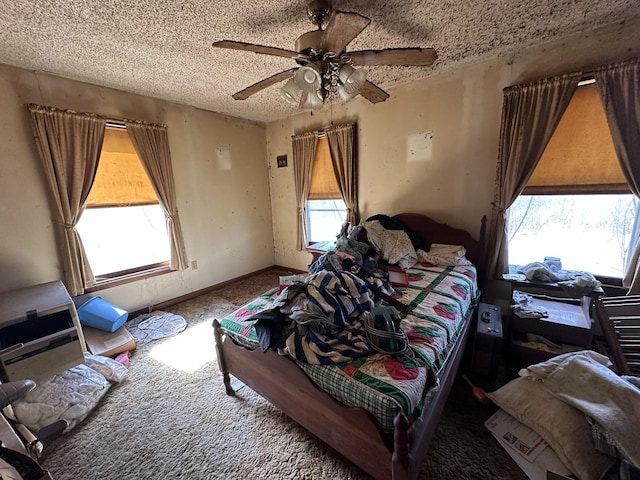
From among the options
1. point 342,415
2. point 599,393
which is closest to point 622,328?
point 599,393

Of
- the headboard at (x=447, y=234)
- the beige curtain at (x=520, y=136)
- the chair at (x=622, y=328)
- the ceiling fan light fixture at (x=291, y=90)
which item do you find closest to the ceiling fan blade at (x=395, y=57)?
the ceiling fan light fixture at (x=291, y=90)

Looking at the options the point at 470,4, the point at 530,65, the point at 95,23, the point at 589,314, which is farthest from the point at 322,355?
the point at 530,65

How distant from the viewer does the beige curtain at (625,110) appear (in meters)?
1.68

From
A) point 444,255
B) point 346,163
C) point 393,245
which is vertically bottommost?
point 444,255

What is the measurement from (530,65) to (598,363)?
222 cm

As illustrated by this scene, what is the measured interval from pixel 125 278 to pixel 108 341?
2.52 ft

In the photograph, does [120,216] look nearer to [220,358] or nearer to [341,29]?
[220,358]

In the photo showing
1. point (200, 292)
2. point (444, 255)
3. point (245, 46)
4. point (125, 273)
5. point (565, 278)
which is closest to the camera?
point (245, 46)

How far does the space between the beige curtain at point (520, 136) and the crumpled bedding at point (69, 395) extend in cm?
332

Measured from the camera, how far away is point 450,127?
8.05ft

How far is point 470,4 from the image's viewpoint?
1512mm

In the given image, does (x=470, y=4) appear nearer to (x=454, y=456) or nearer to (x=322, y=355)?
(x=322, y=355)

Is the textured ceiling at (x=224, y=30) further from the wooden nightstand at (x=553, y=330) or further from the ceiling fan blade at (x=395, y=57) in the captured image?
the wooden nightstand at (x=553, y=330)

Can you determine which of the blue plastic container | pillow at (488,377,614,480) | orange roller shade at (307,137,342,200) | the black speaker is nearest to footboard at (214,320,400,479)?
pillow at (488,377,614,480)
